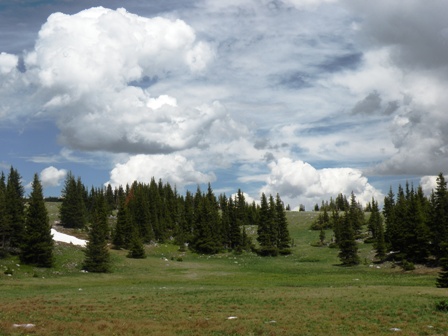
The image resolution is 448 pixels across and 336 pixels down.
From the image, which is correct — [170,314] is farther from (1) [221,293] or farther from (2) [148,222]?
(2) [148,222]

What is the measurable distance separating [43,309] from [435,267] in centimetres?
6404

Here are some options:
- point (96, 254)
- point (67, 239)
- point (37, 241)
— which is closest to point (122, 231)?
point (67, 239)

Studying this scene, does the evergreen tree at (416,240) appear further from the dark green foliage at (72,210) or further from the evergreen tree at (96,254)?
the dark green foliage at (72,210)

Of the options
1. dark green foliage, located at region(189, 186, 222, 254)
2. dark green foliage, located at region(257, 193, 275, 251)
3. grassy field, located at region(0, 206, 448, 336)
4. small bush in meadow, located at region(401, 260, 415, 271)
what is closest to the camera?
grassy field, located at region(0, 206, 448, 336)

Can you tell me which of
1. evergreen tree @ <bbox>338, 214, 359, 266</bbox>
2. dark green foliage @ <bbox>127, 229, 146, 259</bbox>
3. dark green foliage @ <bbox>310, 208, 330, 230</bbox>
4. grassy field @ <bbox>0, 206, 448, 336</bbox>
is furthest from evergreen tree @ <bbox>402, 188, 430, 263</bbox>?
dark green foliage @ <bbox>310, 208, 330, 230</bbox>

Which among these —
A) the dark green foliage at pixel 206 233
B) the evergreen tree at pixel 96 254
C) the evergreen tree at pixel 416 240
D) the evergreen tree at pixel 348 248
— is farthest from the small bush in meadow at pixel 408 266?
the dark green foliage at pixel 206 233

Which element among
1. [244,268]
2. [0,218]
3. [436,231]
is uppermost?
[0,218]

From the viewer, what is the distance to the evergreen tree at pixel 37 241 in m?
74.6

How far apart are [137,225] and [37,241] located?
50.4 m

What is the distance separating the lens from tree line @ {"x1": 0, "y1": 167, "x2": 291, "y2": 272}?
76062 millimetres

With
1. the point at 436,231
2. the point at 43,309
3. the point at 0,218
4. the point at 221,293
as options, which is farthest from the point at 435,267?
the point at 0,218

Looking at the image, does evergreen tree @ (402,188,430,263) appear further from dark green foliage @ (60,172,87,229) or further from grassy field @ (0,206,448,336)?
dark green foliage @ (60,172,87,229)

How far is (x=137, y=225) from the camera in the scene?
12600 cm

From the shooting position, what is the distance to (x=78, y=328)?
25562mm
